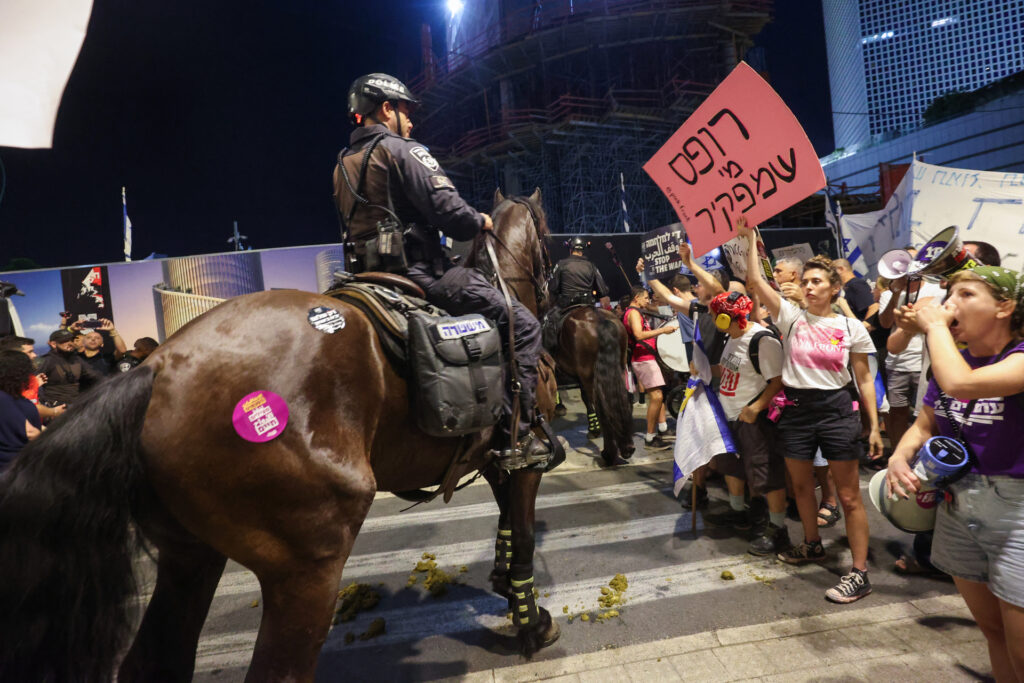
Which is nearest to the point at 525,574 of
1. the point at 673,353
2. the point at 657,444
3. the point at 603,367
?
the point at 603,367

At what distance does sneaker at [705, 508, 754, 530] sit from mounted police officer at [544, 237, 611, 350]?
3021mm

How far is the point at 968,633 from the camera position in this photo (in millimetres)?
2732

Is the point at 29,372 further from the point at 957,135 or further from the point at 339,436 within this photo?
the point at 957,135

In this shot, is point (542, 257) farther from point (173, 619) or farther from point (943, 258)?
point (173, 619)

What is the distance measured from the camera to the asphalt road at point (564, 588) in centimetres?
289

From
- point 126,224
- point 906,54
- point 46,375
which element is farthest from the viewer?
point 906,54

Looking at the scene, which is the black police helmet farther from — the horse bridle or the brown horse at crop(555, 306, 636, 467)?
the brown horse at crop(555, 306, 636, 467)

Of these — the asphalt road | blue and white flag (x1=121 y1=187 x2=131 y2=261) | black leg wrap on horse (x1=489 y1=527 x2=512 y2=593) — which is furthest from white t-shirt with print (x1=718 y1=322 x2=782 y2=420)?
blue and white flag (x1=121 y1=187 x2=131 y2=261)

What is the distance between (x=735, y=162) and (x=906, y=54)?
3569 centimetres

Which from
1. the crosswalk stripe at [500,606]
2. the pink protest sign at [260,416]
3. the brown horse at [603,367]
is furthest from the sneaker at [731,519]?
the pink protest sign at [260,416]

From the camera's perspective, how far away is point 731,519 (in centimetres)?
446

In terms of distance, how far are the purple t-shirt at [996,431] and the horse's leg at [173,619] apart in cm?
302

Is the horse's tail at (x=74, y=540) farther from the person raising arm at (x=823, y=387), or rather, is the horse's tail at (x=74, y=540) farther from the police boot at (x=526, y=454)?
the person raising arm at (x=823, y=387)

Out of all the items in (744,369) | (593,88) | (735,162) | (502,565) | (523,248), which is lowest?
(502,565)
